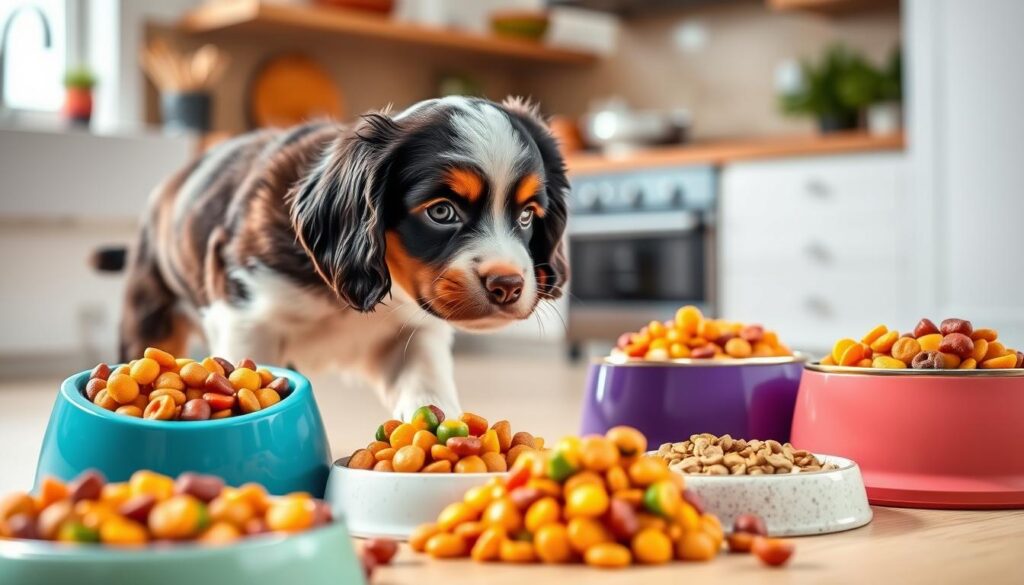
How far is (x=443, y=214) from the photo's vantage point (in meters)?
1.78

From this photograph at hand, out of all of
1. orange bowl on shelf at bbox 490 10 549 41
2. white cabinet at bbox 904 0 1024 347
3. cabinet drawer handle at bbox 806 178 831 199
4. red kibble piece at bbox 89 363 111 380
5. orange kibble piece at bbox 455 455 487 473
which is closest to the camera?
orange kibble piece at bbox 455 455 487 473

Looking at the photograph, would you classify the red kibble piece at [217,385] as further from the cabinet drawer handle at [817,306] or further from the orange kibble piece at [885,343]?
the cabinet drawer handle at [817,306]

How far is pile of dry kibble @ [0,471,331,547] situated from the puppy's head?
0.63 metres

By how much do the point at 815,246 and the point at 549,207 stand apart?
10.2ft

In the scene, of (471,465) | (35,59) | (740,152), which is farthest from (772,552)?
(35,59)

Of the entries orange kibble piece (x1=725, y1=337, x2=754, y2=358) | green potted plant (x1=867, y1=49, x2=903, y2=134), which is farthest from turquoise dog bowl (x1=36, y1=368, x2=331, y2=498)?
green potted plant (x1=867, y1=49, x2=903, y2=134)

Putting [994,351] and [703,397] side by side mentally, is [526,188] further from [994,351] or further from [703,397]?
[994,351]

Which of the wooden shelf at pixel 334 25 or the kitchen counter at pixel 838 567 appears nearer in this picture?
the kitchen counter at pixel 838 567

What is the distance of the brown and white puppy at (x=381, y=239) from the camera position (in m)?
1.77

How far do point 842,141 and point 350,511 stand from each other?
11.5 feet

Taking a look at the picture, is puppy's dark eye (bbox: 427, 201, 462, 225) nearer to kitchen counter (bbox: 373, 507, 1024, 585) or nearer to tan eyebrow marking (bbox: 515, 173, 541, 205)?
tan eyebrow marking (bbox: 515, 173, 541, 205)

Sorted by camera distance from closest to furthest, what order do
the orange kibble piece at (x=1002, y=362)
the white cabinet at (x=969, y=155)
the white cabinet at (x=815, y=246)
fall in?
the orange kibble piece at (x=1002, y=362) < the white cabinet at (x=969, y=155) < the white cabinet at (x=815, y=246)

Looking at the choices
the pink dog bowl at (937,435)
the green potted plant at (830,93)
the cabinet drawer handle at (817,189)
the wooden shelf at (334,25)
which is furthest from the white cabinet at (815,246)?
the pink dog bowl at (937,435)

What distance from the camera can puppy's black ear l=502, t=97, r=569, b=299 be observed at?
192cm
